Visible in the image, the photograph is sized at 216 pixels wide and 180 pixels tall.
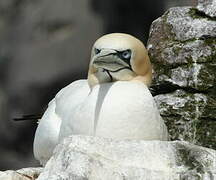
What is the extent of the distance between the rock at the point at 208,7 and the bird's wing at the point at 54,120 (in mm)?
2078

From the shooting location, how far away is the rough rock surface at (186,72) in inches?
210

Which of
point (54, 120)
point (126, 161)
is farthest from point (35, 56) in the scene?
point (126, 161)

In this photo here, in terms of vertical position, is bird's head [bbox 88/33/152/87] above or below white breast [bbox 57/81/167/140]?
above

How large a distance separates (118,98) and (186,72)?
2282 millimetres

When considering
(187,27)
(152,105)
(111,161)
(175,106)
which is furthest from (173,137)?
(111,161)

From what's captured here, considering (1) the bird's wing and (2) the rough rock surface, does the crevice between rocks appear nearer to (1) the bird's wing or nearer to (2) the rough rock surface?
(2) the rough rock surface

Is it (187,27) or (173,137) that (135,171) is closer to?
(173,137)

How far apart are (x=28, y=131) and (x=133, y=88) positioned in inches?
200

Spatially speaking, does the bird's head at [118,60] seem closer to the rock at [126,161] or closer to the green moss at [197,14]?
the rock at [126,161]

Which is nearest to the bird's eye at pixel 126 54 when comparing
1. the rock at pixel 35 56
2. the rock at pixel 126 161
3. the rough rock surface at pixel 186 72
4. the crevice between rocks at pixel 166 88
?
the rock at pixel 126 161

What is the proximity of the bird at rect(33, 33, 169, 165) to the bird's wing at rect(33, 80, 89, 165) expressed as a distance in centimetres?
13

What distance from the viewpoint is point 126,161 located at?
275cm

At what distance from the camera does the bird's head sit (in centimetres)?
325

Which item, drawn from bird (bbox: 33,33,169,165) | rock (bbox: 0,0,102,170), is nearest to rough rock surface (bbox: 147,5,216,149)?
bird (bbox: 33,33,169,165)
